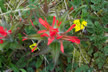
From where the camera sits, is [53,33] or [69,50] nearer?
[53,33]

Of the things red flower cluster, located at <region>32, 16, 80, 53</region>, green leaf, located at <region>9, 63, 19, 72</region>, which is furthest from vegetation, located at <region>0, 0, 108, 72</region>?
red flower cluster, located at <region>32, 16, 80, 53</region>

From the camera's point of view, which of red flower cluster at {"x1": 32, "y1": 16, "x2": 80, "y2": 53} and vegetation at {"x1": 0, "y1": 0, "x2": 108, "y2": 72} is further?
vegetation at {"x1": 0, "y1": 0, "x2": 108, "y2": 72}

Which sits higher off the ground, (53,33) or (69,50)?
(53,33)

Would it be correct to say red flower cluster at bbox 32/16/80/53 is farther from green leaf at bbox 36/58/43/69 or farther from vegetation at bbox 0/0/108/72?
green leaf at bbox 36/58/43/69

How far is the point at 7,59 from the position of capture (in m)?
1.61

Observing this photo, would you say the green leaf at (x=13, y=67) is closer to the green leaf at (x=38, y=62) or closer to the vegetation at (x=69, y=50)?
the vegetation at (x=69, y=50)

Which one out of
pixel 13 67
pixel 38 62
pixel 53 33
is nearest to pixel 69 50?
pixel 38 62

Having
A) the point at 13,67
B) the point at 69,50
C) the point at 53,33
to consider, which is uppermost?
the point at 53,33

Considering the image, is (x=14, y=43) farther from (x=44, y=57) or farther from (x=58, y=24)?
(x=58, y=24)

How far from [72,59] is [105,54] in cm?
39

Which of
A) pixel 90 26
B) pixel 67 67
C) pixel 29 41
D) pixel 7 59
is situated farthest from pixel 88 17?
pixel 7 59

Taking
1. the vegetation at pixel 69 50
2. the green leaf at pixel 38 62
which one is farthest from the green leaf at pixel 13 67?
the green leaf at pixel 38 62

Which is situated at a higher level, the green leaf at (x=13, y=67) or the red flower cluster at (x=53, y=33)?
the red flower cluster at (x=53, y=33)

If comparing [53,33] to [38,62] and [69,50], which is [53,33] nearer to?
[69,50]
